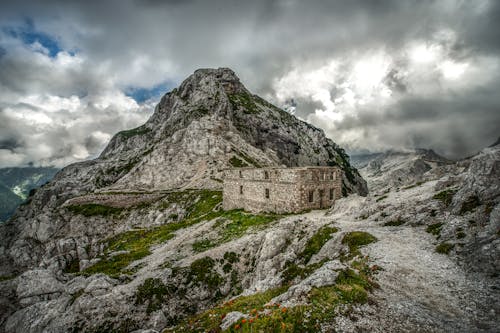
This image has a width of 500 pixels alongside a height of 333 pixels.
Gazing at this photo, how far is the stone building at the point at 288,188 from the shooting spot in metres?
39.7

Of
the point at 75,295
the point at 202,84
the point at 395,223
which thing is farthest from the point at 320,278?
the point at 202,84

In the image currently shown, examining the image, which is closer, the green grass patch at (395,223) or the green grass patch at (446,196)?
the green grass patch at (446,196)

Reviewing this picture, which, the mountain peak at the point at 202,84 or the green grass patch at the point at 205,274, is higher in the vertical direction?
the mountain peak at the point at 202,84

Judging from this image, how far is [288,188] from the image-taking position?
40.5 meters

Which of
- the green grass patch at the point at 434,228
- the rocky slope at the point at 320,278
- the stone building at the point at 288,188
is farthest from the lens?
the stone building at the point at 288,188

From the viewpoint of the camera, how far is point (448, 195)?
2395 centimetres

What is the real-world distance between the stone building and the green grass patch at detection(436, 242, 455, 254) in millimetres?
22564

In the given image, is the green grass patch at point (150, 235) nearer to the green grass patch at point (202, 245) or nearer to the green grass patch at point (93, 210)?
the green grass patch at point (202, 245)

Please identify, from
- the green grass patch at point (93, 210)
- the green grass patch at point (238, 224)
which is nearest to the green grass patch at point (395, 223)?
the green grass patch at point (238, 224)

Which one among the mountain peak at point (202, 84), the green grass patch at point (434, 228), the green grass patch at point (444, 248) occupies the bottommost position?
the green grass patch at point (444, 248)

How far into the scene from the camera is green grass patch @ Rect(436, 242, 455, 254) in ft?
54.7

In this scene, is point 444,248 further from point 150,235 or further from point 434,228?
point 150,235

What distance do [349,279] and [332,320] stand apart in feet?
12.6

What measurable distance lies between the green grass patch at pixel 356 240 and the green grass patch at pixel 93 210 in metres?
80.8
